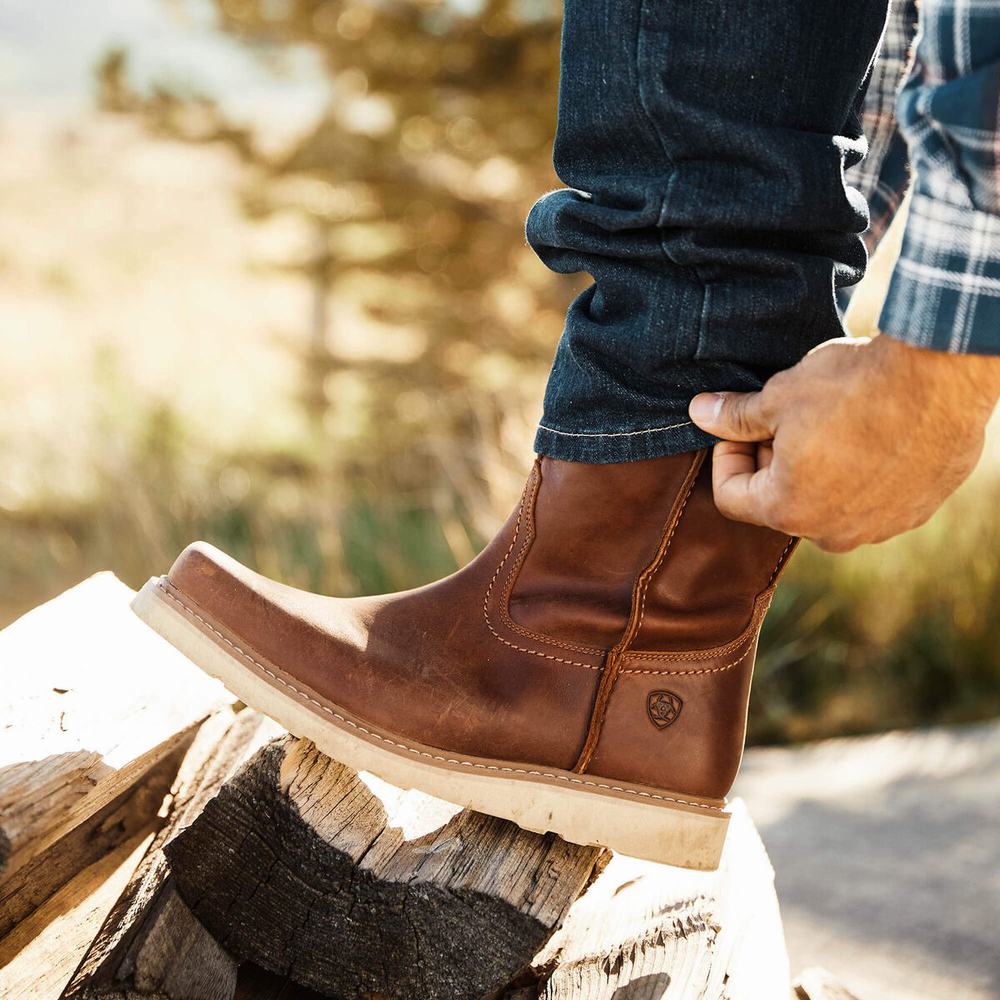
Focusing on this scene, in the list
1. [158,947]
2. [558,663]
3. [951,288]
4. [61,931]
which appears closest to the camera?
[951,288]

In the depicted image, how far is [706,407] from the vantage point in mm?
1074

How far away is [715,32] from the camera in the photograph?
0.99 metres

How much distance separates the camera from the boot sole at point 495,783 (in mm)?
1187

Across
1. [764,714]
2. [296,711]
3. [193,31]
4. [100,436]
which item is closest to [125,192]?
[193,31]

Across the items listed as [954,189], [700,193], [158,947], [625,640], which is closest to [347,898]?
[158,947]

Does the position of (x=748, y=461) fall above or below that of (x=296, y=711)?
above

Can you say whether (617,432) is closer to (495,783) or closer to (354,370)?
(495,783)

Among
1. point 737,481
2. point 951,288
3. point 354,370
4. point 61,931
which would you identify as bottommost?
point 354,370

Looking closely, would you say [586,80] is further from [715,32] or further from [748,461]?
[748,461]

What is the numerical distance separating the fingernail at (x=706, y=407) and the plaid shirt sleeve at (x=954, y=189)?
19 centimetres

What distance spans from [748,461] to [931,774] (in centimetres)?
229

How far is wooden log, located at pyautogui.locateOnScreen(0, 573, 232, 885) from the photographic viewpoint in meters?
0.97

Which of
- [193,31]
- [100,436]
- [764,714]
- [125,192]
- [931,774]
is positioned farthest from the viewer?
[125,192]

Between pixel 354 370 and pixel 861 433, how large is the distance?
8.27m
